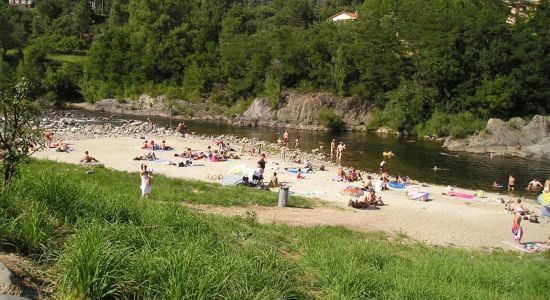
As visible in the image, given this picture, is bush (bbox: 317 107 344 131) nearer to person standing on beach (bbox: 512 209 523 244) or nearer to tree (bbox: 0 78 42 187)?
person standing on beach (bbox: 512 209 523 244)

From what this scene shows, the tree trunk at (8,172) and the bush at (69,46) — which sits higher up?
the bush at (69,46)

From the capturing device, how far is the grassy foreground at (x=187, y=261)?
17.4ft

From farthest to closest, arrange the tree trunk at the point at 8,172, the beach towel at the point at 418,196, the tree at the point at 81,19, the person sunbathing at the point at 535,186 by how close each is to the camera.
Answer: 1. the tree at the point at 81,19
2. the person sunbathing at the point at 535,186
3. the beach towel at the point at 418,196
4. the tree trunk at the point at 8,172

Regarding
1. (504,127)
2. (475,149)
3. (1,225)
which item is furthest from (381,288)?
(504,127)

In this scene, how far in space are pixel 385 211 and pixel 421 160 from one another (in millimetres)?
18761

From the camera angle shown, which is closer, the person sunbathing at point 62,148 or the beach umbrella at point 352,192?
the beach umbrella at point 352,192

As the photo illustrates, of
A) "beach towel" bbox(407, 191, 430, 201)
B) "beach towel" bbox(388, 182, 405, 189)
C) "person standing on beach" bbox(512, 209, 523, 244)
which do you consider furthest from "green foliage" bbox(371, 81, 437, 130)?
"person standing on beach" bbox(512, 209, 523, 244)

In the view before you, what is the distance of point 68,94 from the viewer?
7225 centimetres

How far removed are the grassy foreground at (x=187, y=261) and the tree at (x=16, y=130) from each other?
1.19 feet

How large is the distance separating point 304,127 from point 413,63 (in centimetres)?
1494

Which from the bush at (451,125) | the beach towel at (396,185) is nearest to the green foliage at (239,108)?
the bush at (451,125)

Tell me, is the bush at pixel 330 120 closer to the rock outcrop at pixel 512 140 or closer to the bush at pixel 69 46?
the rock outcrop at pixel 512 140

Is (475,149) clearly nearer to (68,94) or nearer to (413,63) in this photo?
(413,63)

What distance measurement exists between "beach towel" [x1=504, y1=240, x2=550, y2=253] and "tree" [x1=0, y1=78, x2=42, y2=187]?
14933mm
